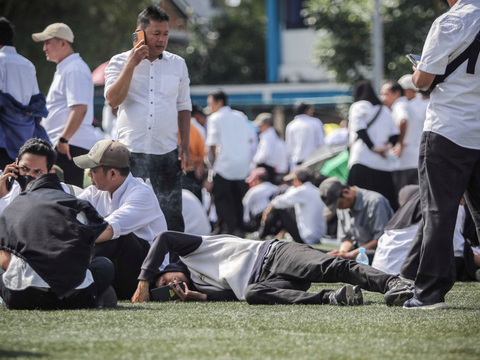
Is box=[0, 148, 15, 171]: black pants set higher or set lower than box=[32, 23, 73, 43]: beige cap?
lower

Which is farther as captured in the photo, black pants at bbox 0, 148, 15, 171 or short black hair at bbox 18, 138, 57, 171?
black pants at bbox 0, 148, 15, 171

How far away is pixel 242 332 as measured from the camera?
399 centimetres

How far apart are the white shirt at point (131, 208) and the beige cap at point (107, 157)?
0.52ft

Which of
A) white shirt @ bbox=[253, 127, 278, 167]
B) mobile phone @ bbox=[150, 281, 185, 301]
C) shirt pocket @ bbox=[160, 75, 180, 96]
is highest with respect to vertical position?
shirt pocket @ bbox=[160, 75, 180, 96]

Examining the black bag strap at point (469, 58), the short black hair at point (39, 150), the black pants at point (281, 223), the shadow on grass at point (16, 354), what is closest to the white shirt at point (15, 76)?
the short black hair at point (39, 150)

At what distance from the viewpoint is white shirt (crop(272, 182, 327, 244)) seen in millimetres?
10727

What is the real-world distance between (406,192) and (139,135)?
2.32 m

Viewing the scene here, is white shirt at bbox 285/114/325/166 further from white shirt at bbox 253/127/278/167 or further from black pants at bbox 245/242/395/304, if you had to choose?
black pants at bbox 245/242/395/304

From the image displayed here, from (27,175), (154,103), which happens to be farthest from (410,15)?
(27,175)

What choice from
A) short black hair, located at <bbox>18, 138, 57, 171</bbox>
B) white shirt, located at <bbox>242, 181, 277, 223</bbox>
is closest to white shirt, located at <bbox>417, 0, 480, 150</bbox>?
short black hair, located at <bbox>18, 138, 57, 171</bbox>

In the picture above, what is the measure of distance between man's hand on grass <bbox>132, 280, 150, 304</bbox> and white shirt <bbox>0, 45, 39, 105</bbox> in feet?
7.91

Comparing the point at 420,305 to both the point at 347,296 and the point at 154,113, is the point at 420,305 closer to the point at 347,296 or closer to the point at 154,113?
the point at 347,296

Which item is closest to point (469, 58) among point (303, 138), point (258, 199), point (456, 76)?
point (456, 76)

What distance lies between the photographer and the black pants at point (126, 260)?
18.2 ft
